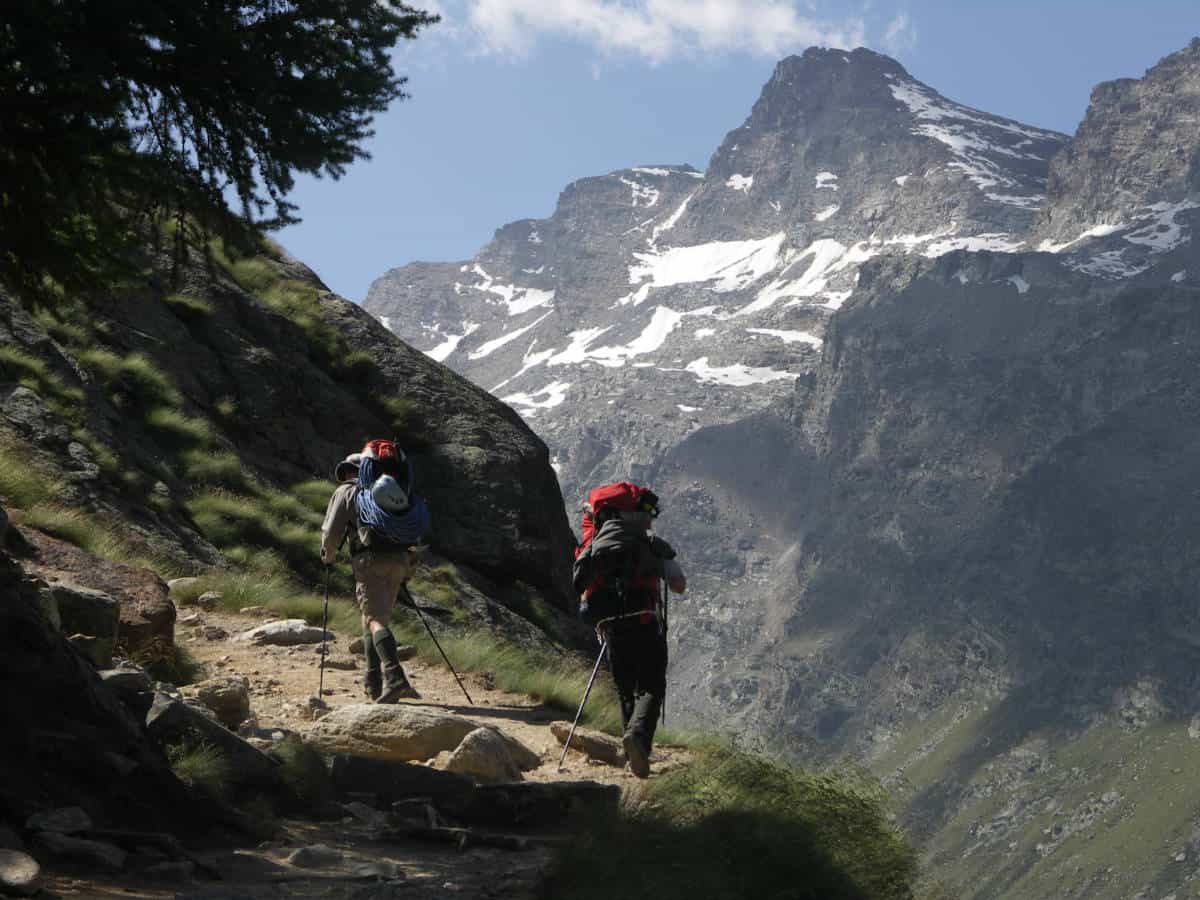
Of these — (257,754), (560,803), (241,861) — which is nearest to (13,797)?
(241,861)

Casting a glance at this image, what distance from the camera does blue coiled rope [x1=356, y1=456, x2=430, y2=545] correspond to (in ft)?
36.4

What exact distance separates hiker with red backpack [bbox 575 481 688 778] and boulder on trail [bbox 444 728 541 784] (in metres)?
1.24

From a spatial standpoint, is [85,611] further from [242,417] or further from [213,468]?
[242,417]

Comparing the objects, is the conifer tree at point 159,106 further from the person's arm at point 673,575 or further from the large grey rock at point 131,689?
the person's arm at point 673,575

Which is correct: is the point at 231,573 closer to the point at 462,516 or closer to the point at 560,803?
the point at 462,516

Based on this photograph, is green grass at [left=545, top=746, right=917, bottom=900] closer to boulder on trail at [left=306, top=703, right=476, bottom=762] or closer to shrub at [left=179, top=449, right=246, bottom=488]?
boulder on trail at [left=306, top=703, right=476, bottom=762]

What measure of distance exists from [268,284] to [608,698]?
13.0m

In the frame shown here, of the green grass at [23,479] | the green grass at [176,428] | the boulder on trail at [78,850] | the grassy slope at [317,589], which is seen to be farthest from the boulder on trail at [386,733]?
the green grass at [176,428]

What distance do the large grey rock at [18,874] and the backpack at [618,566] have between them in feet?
17.9

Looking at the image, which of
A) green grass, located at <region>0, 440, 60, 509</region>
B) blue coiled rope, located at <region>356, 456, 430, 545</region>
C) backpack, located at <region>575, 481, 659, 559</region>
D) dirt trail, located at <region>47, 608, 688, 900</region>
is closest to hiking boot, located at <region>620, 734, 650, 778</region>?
dirt trail, located at <region>47, 608, 688, 900</region>

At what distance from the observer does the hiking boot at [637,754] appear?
30.2ft

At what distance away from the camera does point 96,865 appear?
5.52 metres

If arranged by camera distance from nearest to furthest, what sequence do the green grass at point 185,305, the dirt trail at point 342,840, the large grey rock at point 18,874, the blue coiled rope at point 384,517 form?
the large grey rock at point 18,874
the dirt trail at point 342,840
the blue coiled rope at point 384,517
the green grass at point 185,305

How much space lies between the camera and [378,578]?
1123 cm
